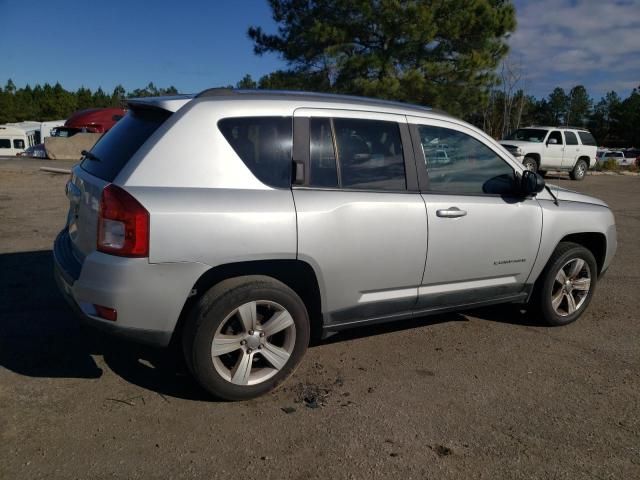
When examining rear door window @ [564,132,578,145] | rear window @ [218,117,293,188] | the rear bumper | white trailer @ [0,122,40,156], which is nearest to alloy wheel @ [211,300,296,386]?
the rear bumper

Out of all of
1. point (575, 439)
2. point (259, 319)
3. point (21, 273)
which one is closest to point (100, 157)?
point (259, 319)

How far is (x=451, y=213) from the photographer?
387cm

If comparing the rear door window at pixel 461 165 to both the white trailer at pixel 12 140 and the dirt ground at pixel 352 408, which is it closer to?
the dirt ground at pixel 352 408

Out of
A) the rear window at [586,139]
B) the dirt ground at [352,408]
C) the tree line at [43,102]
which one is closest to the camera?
Answer: the dirt ground at [352,408]

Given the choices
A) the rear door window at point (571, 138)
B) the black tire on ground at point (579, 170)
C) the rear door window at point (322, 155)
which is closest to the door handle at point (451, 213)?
the rear door window at point (322, 155)

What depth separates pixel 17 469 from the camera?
2.59 metres

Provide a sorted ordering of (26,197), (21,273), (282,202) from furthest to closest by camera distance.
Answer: (26,197) → (21,273) → (282,202)

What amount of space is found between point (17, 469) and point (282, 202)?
1.89 meters

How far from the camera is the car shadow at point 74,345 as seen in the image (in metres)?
3.56

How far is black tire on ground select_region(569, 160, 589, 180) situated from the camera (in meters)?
21.4

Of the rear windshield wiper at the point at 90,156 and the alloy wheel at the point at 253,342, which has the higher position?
the rear windshield wiper at the point at 90,156

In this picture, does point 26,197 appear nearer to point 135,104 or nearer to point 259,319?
point 135,104

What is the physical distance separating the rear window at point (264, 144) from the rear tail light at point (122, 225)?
2.24 feet

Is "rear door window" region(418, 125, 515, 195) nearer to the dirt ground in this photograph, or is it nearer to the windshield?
the dirt ground
